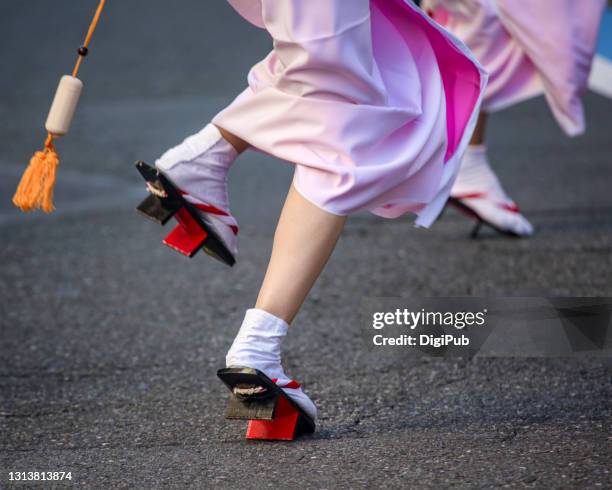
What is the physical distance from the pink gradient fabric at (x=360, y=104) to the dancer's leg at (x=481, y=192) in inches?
60.7

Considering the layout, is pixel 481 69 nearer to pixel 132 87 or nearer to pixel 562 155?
pixel 562 155

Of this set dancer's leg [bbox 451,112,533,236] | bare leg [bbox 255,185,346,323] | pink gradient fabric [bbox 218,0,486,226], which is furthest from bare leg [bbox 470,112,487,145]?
bare leg [bbox 255,185,346,323]

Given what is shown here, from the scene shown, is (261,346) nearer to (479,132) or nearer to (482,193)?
(482,193)

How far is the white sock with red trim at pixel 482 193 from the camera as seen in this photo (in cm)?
417

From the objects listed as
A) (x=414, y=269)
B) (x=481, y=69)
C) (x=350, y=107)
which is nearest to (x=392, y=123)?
(x=350, y=107)

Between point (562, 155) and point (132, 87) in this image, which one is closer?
point (562, 155)

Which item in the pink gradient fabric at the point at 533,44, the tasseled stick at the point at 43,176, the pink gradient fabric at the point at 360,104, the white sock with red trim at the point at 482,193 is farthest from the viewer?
the white sock with red trim at the point at 482,193

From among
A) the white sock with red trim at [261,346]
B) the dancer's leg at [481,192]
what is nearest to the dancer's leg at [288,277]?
the white sock with red trim at [261,346]

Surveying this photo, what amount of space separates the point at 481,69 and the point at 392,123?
35 centimetres

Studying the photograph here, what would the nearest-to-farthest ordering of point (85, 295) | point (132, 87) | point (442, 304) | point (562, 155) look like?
point (442, 304), point (85, 295), point (562, 155), point (132, 87)

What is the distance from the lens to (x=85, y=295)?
12.6 ft

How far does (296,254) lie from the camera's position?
7.77ft

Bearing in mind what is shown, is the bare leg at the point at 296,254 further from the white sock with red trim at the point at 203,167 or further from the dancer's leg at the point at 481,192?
the dancer's leg at the point at 481,192

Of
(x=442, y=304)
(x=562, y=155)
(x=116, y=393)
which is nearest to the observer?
(x=116, y=393)
